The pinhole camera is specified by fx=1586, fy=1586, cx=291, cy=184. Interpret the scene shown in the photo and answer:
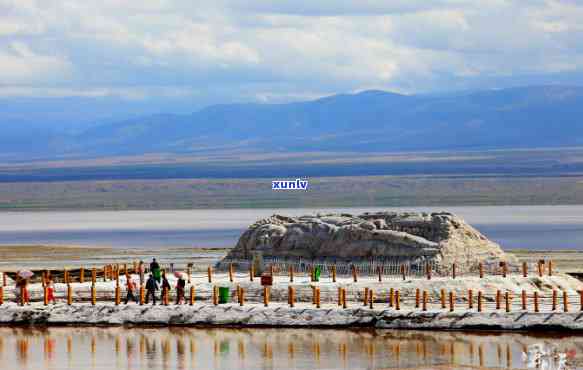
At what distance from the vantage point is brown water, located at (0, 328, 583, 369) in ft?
104

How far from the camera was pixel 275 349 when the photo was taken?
34156 mm

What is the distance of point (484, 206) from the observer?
113500mm

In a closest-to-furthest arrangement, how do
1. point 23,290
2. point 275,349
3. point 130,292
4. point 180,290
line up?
point 275,349 < point 180,290 < point 130,292 < point 23,290

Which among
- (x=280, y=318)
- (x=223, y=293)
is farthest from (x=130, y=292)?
(x=280, y=318)

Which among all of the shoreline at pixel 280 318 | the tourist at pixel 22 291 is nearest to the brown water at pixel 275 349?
the shoreline at pixel 280 318

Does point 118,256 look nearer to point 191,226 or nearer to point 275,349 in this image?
point 191,226

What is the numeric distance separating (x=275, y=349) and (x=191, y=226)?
180 feet

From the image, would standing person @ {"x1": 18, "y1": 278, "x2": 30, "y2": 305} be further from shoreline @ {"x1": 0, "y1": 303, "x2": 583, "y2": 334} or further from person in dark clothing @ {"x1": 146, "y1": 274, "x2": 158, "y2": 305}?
person in dark clothing @ {"x1": 146, "y1": 274, "x2": 158, "y2": 305}

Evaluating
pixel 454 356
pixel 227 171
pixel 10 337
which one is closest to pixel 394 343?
pixel 454 356

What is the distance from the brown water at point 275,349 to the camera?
31703mm

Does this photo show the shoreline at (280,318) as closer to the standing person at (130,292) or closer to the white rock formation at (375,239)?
the standing person at (130,292)

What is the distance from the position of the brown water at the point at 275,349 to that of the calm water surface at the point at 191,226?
29.5 meters

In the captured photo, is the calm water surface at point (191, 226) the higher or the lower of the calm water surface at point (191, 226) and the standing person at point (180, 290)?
the higher

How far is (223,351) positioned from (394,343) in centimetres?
375
